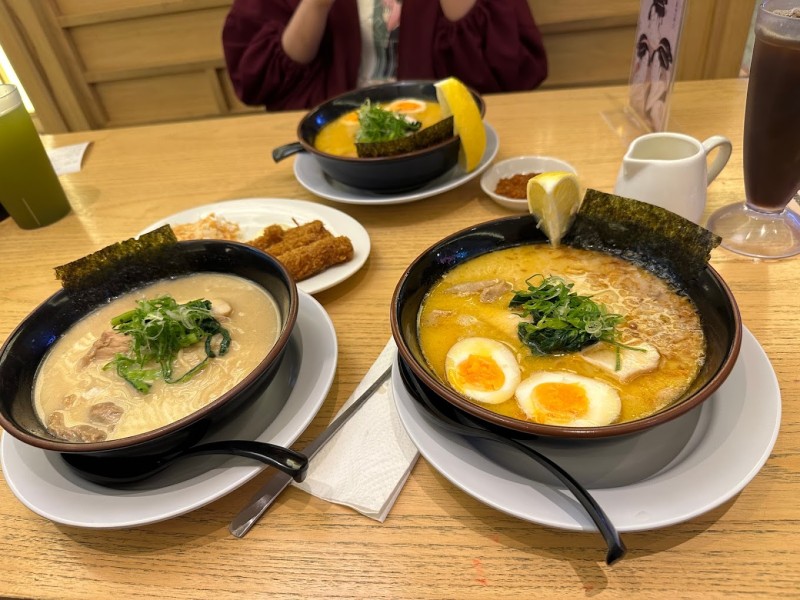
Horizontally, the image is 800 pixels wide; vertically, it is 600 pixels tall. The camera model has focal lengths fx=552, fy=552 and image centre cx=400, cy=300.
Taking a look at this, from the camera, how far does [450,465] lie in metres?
0.91

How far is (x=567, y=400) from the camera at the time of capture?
979 millimetres

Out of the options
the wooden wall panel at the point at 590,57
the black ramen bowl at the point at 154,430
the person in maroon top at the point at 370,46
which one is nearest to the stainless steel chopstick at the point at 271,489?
the black ramen bowl at the point at 154,430

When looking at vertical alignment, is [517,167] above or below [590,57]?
above

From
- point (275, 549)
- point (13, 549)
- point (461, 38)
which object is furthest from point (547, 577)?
point (461, 38)

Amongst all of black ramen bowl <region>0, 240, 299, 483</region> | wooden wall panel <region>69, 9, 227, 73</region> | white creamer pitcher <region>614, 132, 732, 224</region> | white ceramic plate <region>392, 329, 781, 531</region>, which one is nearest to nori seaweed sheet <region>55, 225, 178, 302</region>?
black ramen bowl <region>0, 240, 299, 483</region>

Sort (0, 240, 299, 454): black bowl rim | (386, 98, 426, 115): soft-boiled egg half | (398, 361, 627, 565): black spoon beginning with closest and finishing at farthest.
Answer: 1. (398, 361, 627, 565): black spoon
2. (0, 240, 299, 454): black bowl rim
3. (386, 98, 426, 115): soft-boiled egg half

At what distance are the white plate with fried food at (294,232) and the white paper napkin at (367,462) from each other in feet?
1.54

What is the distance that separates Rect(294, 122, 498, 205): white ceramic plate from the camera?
181 cm

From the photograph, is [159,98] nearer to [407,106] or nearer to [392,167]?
[407,106]

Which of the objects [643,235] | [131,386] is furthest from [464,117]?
[131,386]

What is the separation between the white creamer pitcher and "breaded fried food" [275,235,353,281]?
76 centimetres

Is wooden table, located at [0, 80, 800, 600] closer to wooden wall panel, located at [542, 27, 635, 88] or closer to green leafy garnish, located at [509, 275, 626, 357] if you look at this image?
green leafy garnish, located at [509, 275, 626, 357]

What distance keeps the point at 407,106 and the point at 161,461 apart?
1753mm

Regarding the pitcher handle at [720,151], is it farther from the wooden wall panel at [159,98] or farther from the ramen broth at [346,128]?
the wooden wall panel at [159,98]
